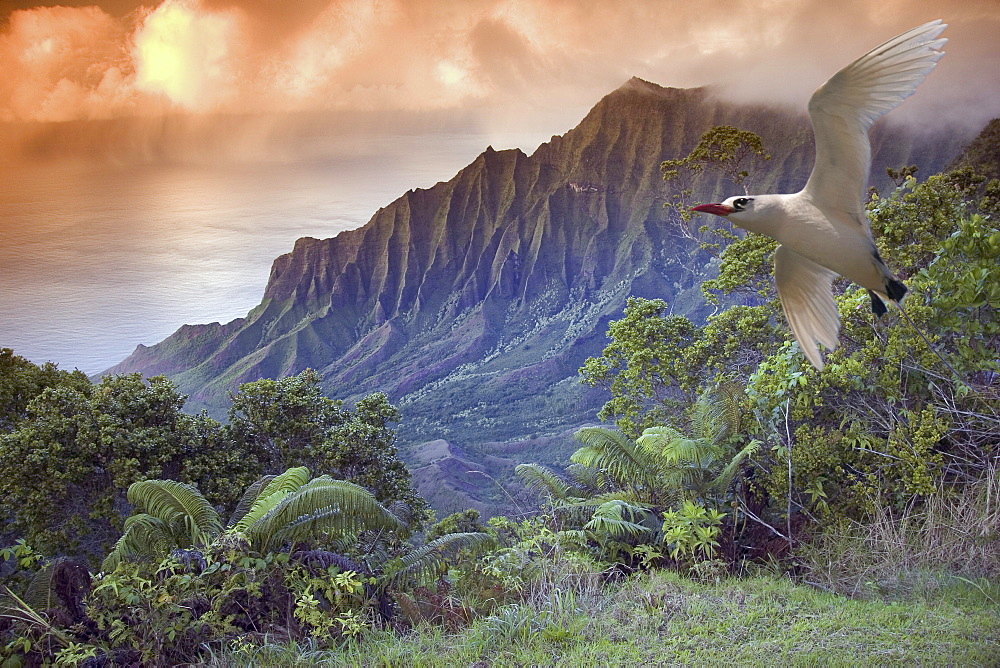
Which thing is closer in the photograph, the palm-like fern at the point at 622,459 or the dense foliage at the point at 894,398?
the dense foliage at the point at 894,398

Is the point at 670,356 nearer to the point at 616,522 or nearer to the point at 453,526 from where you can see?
the point at 453,526

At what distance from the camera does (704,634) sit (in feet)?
6.85

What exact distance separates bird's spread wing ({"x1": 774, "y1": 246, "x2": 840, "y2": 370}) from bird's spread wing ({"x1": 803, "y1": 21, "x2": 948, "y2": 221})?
0.86ft

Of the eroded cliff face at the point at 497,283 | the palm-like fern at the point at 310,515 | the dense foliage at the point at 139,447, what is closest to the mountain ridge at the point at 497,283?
the eroded cliff face at the point at 497,283

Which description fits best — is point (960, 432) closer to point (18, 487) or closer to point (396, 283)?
point (18, 487)

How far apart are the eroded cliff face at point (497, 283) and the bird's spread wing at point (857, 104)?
39.4 ft

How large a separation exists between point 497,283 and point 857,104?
59.1ft

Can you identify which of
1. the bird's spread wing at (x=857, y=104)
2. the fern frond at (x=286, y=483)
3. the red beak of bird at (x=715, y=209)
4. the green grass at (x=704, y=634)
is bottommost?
the green grass at (x=704, y=634)

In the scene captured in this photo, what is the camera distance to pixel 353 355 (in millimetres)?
17641

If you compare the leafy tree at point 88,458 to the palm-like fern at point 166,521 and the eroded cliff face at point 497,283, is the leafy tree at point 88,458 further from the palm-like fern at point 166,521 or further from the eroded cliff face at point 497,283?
the eroded cliff face at point 497,283

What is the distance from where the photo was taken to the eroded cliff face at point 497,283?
14250 millimetres

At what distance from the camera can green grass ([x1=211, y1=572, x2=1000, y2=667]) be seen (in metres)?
1.92

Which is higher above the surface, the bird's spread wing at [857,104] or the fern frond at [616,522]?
the bird's spread wing at [857,104]

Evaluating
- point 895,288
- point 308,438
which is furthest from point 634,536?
point 308,438
